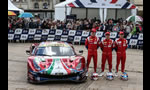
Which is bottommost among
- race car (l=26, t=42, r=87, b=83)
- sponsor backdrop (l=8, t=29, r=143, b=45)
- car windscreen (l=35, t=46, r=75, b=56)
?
race car (l=26, t=42, r=87, b=83)

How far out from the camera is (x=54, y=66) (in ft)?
27.9

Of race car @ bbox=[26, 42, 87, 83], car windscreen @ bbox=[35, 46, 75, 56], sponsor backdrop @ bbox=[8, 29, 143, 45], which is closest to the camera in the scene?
race car @ bbox=[26, 42, 87, 83]

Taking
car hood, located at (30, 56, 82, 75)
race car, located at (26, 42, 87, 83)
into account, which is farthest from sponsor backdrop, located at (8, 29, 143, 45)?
car hood, located at (30, 56, 82, 75)

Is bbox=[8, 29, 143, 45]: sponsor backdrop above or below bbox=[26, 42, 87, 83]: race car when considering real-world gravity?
above

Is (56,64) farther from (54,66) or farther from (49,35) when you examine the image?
(49,35)

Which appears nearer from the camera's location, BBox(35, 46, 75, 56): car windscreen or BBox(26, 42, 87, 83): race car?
BBox(26, 42, 87, 83): race car

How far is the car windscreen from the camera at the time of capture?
9.41m

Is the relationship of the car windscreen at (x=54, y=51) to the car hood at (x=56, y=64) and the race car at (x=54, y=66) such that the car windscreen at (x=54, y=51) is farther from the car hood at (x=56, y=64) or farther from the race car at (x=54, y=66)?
the car hood at (x=56, y=64)

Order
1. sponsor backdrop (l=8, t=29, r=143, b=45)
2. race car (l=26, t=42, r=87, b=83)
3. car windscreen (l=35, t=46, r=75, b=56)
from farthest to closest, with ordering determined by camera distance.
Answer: sponsor backdrop (l=8, t=29, r=143, b=45)
car windscreen (l=35, t=46, r=75, b=56)
race car (l=26, t=42, r=87, b=83)

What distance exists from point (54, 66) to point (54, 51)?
1139 mm

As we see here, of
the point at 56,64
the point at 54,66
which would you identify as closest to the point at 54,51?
the point at 56,64

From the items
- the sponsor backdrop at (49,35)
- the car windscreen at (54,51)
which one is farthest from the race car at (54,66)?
the sponsor backdrop at (49,35)

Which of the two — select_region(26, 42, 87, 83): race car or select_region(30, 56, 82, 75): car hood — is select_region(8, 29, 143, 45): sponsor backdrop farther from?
select_region(30, 56, 82, 75): car hood

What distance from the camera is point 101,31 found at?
18.7 meters
